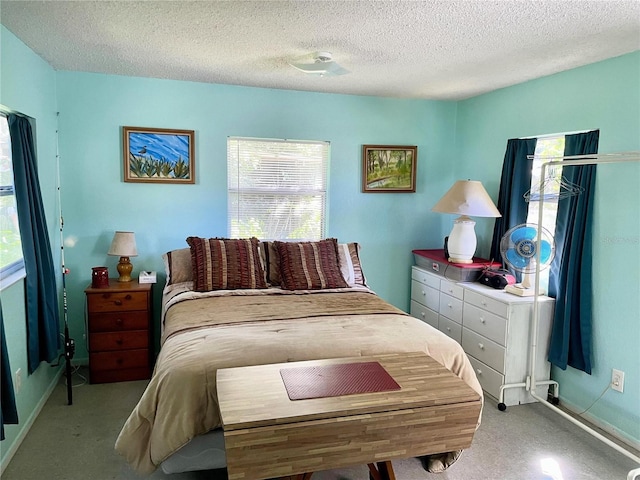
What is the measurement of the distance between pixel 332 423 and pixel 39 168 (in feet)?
8.55

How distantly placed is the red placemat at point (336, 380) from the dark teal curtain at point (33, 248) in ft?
5.67

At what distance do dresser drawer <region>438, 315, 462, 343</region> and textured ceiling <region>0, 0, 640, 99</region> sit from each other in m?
1.88

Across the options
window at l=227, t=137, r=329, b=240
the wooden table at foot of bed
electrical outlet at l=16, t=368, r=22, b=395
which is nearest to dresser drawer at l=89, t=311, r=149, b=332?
electrical outlet at l=16, t=368, r=22, b=395

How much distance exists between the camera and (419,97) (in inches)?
168

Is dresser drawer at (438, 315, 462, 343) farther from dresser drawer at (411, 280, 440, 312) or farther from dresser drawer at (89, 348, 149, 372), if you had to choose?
dresser drawer at (89, 348, 149, 372)

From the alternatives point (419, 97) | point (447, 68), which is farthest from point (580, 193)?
point (419, 97)

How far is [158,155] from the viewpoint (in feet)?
12.3

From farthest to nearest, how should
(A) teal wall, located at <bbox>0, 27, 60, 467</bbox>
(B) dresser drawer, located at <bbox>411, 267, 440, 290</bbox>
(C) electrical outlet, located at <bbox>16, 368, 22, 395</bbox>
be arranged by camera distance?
1. (B) dresser drawer, located at <bbox>411, 267, 440, 290</bbox>
2. (C) electrical outlet, located at <bbox>16, 368, 22, 395</bbox>
3. (A) teal wall, located at <bbox>0, 27, 60, 467</bbox>

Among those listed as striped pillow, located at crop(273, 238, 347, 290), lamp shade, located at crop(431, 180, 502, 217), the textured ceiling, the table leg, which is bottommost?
the table leg

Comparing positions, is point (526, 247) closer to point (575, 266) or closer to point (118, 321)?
point (575, 266)

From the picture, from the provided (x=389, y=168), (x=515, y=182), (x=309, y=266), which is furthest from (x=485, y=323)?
(x=389, y=168)

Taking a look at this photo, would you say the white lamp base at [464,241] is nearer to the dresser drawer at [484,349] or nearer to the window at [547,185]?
the window at [547,185]

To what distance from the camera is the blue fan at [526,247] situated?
3.09 m

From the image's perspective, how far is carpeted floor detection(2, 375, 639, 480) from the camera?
2.38 m
